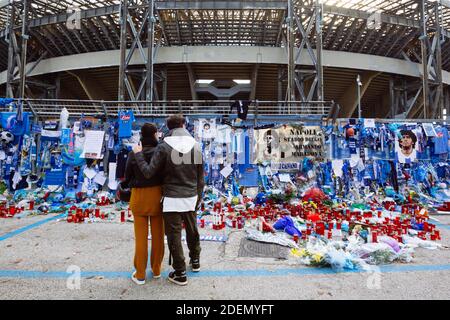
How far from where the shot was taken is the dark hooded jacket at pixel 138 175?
2539mm

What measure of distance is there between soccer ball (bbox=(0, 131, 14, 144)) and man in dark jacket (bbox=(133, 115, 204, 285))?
272 inches

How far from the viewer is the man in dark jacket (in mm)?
2477

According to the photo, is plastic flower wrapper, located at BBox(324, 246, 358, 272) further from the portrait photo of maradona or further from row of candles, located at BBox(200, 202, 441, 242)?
the portrait photo of maradona

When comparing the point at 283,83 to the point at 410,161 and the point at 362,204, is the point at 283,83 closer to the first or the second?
the point at 410,161

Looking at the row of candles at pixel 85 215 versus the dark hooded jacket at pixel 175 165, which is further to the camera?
the row of candles at pixel 85 215

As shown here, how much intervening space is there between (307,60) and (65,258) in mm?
15627

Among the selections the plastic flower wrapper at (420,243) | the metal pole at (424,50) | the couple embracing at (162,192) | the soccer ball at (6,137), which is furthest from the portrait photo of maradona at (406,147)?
the soccer ball at (6,137)

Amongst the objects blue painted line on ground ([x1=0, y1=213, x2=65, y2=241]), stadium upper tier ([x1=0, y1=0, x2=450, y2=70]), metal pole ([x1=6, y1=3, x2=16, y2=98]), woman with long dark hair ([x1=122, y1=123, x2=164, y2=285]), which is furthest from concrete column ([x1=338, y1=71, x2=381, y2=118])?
metal pole ([x1=6, y1=3, x2=16, y2=98])

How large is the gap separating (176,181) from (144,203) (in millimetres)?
410

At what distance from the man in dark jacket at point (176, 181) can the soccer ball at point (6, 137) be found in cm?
691

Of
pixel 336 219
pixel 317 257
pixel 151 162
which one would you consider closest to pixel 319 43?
pixel 336 219

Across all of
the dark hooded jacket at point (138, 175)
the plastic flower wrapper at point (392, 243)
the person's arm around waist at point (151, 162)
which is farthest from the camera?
the plastic flower wrapper at point (392, 243)

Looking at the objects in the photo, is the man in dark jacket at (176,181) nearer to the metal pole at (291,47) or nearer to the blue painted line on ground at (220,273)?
the blue painted line on ground at (220,273)

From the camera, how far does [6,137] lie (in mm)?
6934
